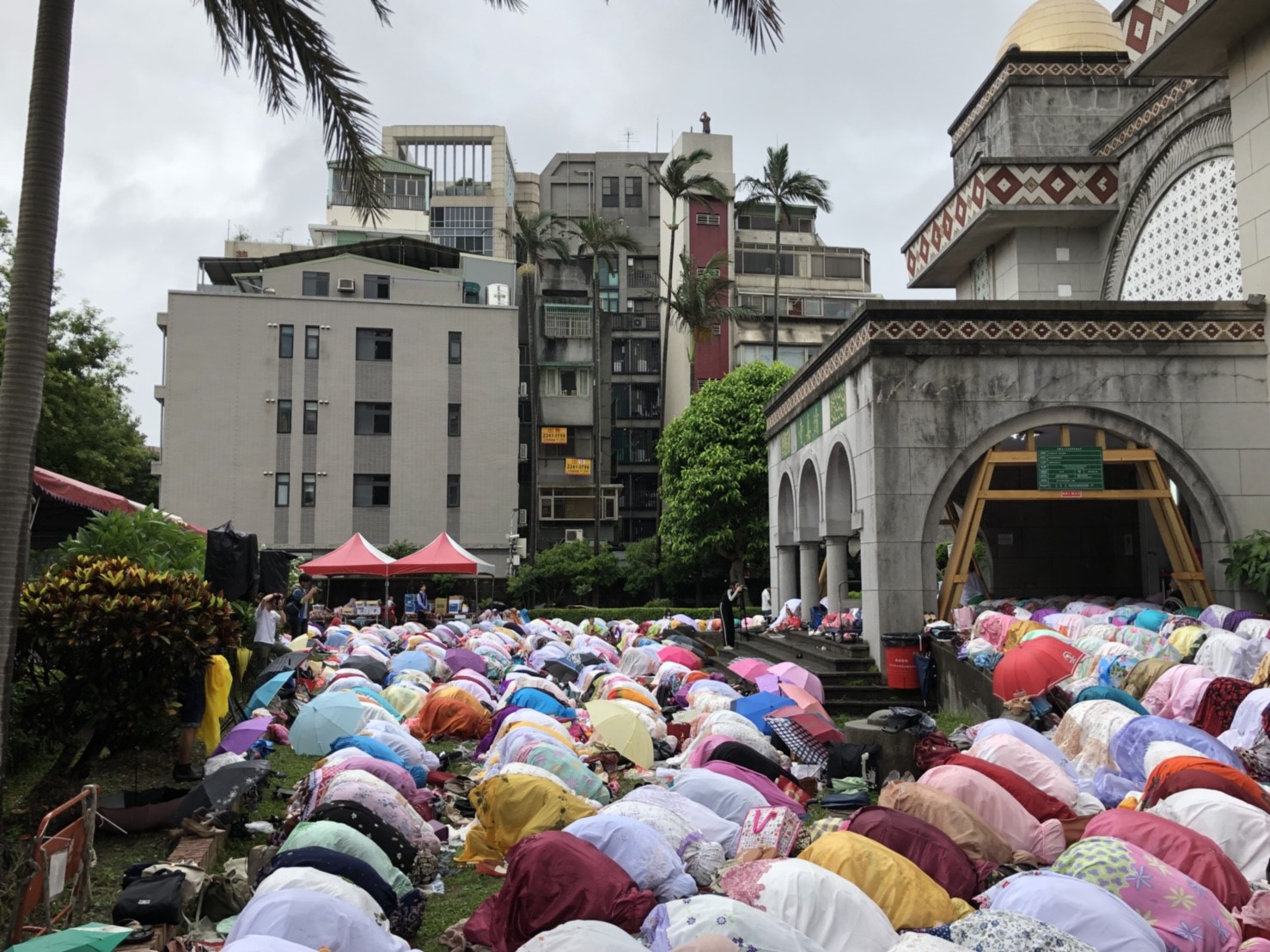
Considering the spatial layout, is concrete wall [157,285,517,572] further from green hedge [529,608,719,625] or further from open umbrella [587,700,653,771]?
open umbrella [587,700,653,771]

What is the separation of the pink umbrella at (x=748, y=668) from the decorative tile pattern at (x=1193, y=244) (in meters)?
8.91

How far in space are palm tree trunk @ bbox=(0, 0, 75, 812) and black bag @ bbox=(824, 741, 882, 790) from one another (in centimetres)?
755

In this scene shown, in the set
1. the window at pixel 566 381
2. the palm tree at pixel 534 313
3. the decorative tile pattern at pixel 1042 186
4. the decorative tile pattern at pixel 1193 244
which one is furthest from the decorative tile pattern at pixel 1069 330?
the window at pixel 566 381

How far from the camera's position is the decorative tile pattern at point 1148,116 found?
1922 centimetres

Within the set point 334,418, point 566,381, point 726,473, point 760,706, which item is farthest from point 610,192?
point 760,706

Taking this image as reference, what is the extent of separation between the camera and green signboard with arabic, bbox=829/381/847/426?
1842 centimetres

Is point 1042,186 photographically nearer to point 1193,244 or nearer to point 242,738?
point 1193,244

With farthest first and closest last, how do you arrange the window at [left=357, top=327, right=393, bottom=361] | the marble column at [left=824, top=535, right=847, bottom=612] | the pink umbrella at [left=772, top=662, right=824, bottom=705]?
the window at [left=357, top=327, right=393, bottom=361] < the marble column at [left=824, top=535, right=847, bottom=612] < the pink umbrella at [left=772, top=662, right=824, bottom=705]

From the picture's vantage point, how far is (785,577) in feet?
83.3

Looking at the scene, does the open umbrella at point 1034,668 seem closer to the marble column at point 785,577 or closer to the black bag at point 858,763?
the black bag at point 858,763

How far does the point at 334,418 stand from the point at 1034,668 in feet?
108

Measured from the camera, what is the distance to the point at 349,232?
54.3 m

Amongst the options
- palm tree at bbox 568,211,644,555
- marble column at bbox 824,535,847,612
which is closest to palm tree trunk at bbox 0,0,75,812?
marble column at bbox 824,535,847,612

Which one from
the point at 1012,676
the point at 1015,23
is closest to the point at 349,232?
the point at 1015,23
